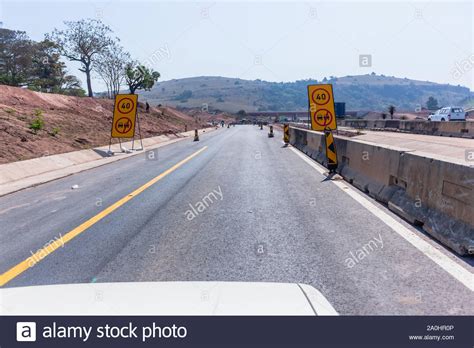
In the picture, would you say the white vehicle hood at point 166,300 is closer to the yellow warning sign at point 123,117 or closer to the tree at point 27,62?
the yellow warning sign at point 123,117

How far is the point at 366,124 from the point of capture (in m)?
56.2

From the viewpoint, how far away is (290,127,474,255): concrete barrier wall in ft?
A: 18.8

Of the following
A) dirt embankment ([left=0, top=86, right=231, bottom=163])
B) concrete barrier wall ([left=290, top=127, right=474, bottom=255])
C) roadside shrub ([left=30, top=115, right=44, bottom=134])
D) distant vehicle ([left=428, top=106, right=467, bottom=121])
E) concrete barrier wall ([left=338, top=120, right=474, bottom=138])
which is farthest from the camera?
distant vehicle ([left=428, top=106, right=467, bottom=121])

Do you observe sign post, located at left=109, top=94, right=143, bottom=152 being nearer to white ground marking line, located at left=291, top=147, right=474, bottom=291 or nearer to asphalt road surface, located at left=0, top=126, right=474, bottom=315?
asphalt road surface, located at left=0, top=126, right=474, bottom=315

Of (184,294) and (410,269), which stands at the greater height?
(184,294)

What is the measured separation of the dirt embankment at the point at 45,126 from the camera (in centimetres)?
1845

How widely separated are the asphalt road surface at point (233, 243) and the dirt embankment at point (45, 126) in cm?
824

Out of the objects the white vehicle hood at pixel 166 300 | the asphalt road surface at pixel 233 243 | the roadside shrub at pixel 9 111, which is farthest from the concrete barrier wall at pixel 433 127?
the white vehicle hood at pixel 166 300

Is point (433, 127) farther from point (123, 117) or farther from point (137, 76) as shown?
point (137, 76)

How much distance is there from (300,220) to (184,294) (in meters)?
4.26

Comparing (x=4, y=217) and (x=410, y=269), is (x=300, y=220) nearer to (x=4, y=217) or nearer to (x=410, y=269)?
(x=410, y=269)

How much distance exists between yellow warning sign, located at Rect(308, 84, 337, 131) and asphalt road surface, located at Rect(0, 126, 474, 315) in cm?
376

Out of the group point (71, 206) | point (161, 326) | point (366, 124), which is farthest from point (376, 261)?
point (366, 124)

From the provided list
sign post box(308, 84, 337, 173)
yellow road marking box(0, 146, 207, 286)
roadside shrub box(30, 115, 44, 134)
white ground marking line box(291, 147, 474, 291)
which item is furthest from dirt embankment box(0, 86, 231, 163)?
white ground marking line box(291, 147, 474, 291)
